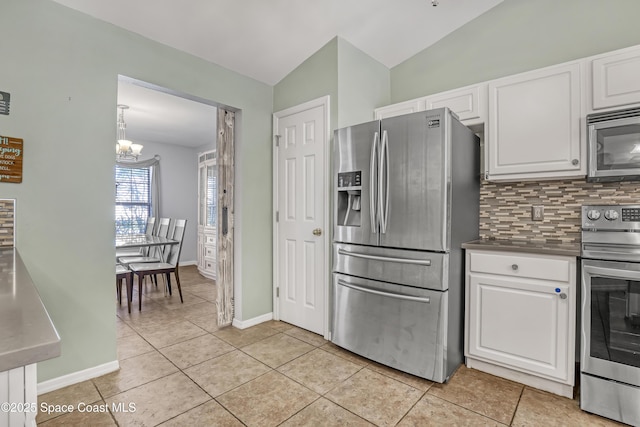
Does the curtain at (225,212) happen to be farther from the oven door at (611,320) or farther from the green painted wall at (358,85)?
the oven door at (611,320)

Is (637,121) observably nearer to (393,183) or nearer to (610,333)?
(610,333)

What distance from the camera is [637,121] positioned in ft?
6.16

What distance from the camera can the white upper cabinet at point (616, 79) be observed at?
75.6 inches

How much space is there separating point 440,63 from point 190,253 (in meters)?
5.78

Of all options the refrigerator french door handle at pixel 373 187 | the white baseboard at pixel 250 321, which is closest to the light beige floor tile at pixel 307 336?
the white baseboard at pixel 250 321

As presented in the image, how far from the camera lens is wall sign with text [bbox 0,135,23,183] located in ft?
6.09

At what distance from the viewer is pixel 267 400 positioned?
193 cm

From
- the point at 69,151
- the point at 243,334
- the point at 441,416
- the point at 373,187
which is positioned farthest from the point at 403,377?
the point at 69,151

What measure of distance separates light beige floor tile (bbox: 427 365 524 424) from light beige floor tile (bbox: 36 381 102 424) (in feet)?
6.88

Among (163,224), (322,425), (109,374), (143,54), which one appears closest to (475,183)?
(322,425)

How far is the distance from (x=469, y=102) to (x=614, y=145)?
3.13ft

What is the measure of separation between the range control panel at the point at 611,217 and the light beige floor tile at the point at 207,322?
3.15 m

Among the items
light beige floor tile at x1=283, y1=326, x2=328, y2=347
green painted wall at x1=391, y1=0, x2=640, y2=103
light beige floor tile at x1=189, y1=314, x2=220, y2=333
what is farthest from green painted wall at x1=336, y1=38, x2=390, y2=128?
light beige floor tile at x1=189, y1=314, x2=220, y2=333

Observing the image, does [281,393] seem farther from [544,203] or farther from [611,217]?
[611,217]
